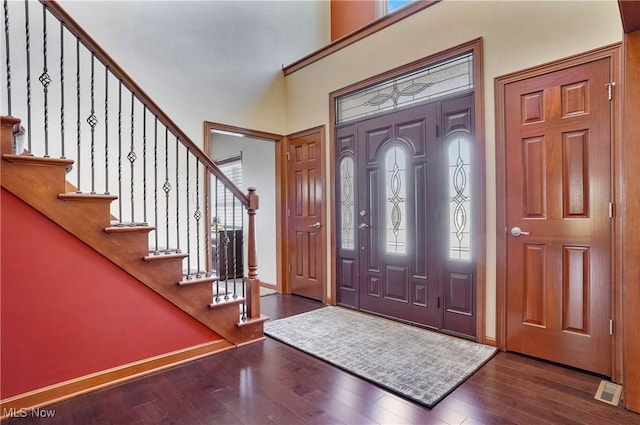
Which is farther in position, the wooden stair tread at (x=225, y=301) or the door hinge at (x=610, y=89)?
the wooden stair tread at (x=225, y=301)

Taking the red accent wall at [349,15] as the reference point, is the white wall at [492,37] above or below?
below

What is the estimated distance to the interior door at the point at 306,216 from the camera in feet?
13.6

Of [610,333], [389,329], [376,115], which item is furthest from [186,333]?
[610,333]

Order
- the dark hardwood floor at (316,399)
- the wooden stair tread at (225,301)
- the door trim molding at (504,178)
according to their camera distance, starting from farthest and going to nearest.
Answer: the wooden stair tread at (225,301) < the door trim molding at (504,178) < the dark hardwood floor at (316,399)

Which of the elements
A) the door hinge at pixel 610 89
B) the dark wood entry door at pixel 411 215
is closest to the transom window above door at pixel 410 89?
the dark wood entry door at pixel 411 215

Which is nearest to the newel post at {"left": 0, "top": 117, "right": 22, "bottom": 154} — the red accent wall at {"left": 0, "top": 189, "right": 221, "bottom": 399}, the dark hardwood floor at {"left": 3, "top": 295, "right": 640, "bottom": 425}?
the red accent wall at {"left": 0, "top": 189, "right": 221, "bottom": 399}

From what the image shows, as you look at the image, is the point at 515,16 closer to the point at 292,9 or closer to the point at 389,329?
the point at 389,329

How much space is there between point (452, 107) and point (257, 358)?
8.46 ft

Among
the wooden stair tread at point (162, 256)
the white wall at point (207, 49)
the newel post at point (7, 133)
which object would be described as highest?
the white wall at point (207, 49)

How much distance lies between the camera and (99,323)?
Result: 7.11ft

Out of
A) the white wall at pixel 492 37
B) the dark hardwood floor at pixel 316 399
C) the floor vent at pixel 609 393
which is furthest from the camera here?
the white wall at pixel 492 37

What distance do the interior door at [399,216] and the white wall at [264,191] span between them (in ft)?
4.84

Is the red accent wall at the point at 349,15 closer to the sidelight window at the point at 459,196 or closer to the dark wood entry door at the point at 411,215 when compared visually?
the dark wood entry door at the point at 411,215

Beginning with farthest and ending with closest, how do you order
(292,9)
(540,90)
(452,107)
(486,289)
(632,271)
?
(292,9) < (452,107) < (486,289) < (540,90) < (632,271)
